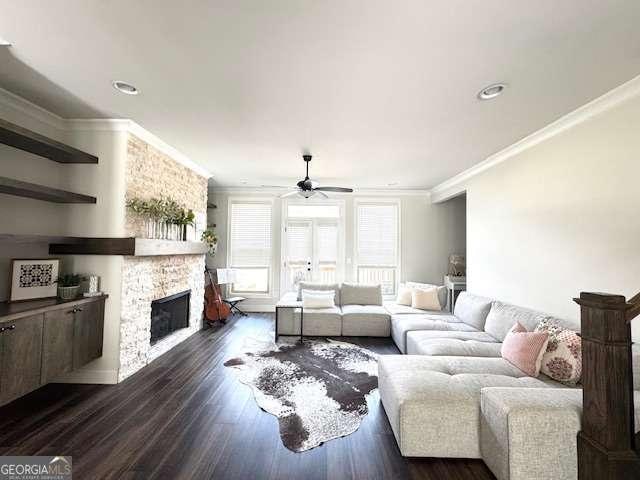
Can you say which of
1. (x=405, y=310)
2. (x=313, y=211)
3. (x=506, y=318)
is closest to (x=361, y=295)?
(x=405, y=310)

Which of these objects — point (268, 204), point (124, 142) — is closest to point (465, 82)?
point (124, 142)

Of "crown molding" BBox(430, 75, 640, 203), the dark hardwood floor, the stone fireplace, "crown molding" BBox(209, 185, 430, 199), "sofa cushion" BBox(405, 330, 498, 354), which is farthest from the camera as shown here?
"crown molding" BBox(209, 185, 430, 199)

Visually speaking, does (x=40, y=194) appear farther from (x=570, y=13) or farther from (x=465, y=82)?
(x=570, y=13)

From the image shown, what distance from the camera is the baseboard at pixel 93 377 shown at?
3191mm

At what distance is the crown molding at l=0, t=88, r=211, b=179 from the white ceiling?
13cm

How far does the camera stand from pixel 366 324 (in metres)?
4.93

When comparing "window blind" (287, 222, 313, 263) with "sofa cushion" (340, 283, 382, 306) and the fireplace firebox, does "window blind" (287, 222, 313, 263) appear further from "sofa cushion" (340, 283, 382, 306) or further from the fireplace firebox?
the fireplace firebox

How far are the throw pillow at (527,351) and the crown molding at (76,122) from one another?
4506 mm

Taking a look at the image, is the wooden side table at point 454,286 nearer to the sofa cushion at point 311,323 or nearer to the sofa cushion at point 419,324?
the sofa cushion at point 419,324

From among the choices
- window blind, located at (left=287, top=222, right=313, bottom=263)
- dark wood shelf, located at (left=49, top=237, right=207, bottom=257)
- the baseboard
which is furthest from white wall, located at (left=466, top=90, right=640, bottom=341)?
the baseboard

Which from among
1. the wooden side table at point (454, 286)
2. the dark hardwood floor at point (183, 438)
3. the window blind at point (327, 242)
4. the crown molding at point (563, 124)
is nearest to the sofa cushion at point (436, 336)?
the dark hardwood floor at point (183, 438)

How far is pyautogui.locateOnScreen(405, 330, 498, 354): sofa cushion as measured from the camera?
3.46 metres

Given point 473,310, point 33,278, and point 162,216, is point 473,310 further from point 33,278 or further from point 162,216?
point 33,278

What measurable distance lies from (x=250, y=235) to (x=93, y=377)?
4.06 metres
